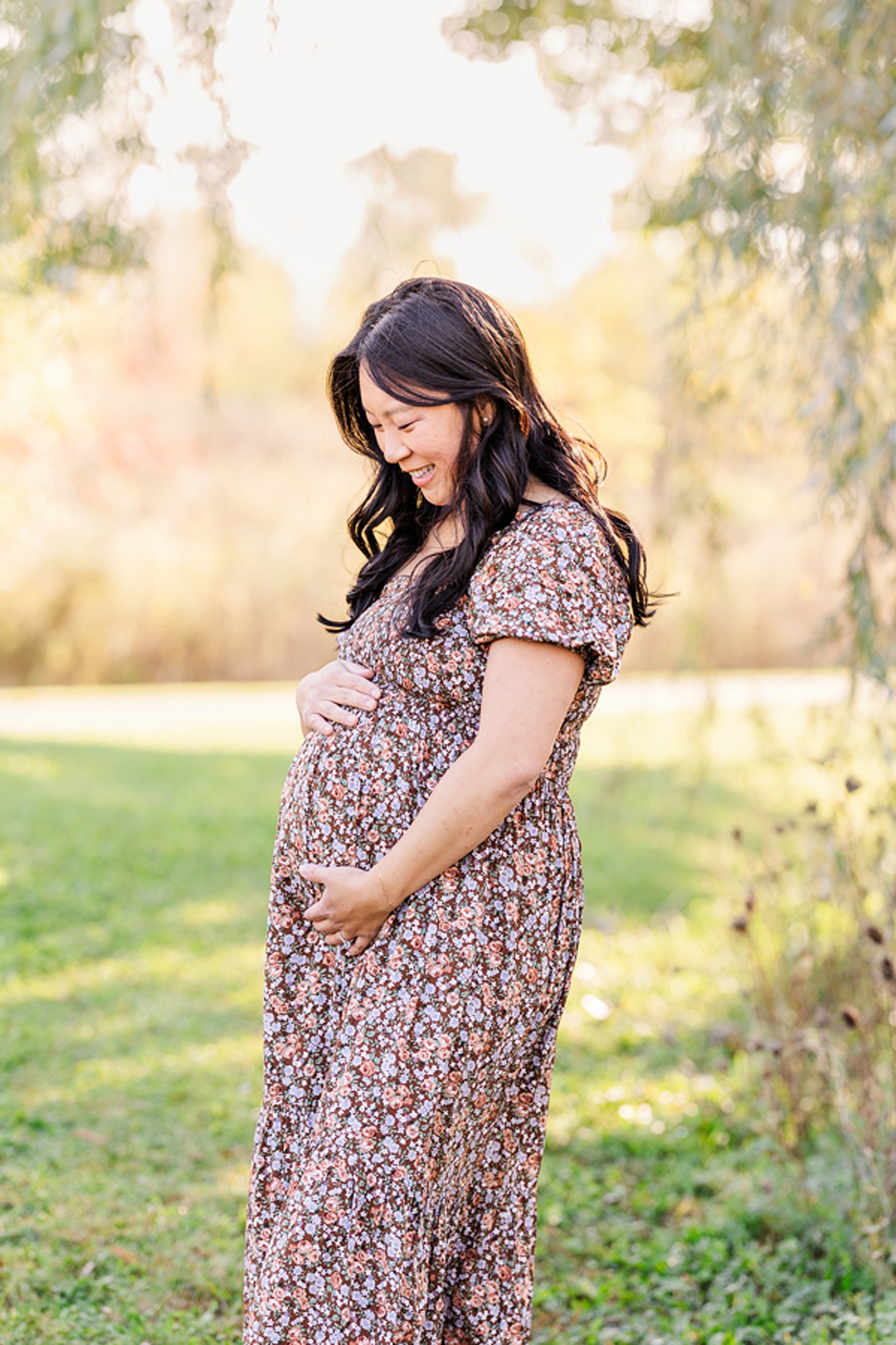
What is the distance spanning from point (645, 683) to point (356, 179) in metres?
11.2

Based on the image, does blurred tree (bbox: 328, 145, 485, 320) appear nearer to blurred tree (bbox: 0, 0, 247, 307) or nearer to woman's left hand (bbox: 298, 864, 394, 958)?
blurred tree (bbox: 0, 0, 247, 307)

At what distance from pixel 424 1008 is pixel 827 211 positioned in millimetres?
2435

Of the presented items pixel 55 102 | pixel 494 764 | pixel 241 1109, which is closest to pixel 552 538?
pixel 494 764

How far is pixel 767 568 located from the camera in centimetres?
1443

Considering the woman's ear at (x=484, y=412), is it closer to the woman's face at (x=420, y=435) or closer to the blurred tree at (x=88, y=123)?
the woman's face at (x=420, y=435)

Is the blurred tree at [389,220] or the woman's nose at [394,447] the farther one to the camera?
the blurred tree at [389,220]

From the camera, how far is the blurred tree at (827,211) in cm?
303

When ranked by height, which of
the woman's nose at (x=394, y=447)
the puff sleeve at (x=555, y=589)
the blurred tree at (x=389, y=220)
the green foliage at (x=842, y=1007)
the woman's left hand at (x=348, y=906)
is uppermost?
the blurred tree at (x=389, y=220)

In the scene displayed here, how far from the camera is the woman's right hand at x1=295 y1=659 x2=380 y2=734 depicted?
203 centimetres

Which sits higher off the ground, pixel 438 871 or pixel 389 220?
pixel 389 220

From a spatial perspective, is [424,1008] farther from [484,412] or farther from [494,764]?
[484,412]

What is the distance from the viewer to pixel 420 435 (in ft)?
6.34

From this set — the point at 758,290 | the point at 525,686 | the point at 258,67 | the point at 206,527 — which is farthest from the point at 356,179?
the point at 206,527

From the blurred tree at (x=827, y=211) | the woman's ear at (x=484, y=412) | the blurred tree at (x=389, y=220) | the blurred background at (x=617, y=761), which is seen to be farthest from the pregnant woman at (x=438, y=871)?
the blurred tree at (x=827, y=211)
